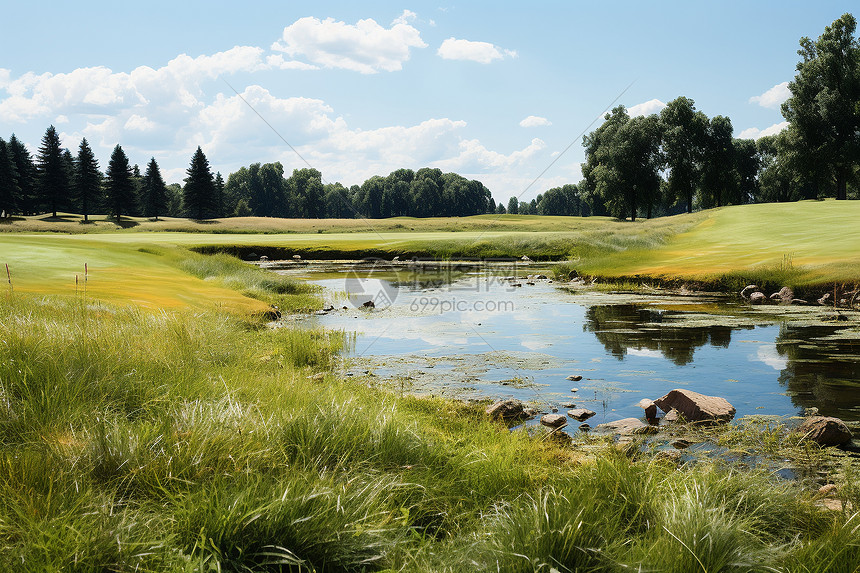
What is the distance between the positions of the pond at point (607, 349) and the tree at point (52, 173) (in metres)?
77.4

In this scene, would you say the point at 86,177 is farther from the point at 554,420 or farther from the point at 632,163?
the point at 554,420

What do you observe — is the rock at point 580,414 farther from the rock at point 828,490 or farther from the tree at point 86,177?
the tree at point 86,177

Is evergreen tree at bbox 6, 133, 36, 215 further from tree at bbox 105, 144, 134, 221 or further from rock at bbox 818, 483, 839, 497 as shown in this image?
rock at bbox 818, 483, 839, 497

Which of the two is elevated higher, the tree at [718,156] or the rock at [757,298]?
the tree at [718,156]

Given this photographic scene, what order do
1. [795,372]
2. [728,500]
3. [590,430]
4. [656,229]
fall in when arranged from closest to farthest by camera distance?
[728,500] < [590,430] < [795,372] < [656,229]

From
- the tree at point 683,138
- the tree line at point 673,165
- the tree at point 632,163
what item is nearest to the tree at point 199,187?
the tree line at point 673,165

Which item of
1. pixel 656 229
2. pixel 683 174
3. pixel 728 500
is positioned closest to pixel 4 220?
pixel 656 229

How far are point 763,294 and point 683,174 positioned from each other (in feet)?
178

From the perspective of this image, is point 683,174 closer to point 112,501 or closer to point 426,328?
point 426,328

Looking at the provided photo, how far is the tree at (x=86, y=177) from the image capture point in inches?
3152

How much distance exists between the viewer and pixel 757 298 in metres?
17.4

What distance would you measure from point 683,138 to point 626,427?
65800mm

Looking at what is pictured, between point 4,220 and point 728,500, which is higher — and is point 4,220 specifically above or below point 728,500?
above

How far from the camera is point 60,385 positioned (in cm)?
451
